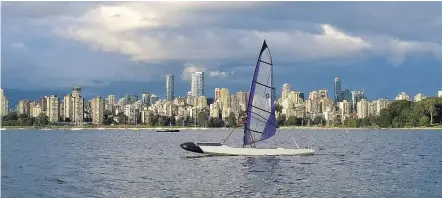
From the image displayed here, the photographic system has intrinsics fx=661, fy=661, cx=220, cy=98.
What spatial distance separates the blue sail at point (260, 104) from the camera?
250ft

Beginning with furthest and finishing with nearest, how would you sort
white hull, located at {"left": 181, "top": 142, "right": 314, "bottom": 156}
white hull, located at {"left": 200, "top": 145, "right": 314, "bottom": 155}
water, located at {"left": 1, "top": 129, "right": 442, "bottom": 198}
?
1. white hull, located at {"left": 181, "top": 142, "right": 314, "bottom": 156}
2. white hull, located at {"left": 200, "top": 145, "right": 314, "bottom": 155}
3. water, located at {"left": 1, "top": 129, "right": 442, "bottom": 198}

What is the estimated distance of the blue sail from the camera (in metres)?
76.2

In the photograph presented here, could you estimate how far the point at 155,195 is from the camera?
150ft

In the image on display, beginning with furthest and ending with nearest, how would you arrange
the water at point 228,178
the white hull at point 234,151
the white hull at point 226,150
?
the white hull at point 226,150 → the white hull at point 234,151 → the water at point 228,178

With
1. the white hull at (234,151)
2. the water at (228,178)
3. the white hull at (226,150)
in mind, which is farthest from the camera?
the white hull at (226,150)

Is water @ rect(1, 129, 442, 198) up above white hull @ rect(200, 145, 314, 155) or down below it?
below

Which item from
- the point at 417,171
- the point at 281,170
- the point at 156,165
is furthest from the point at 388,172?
the point at 156,165

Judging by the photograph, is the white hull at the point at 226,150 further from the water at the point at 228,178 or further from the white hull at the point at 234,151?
the water at the point at 228,178

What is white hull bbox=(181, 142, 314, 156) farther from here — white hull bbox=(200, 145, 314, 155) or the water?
the water

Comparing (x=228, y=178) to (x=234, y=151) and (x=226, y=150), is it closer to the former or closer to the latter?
(x=234, y=151)

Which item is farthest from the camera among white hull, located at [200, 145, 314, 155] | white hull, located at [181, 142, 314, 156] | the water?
white hull, located at [181, 142, 314, 156]

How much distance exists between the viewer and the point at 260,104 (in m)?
76.9

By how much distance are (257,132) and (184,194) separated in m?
32.3

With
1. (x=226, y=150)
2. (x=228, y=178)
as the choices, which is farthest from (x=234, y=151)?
(x=228, y=178)
